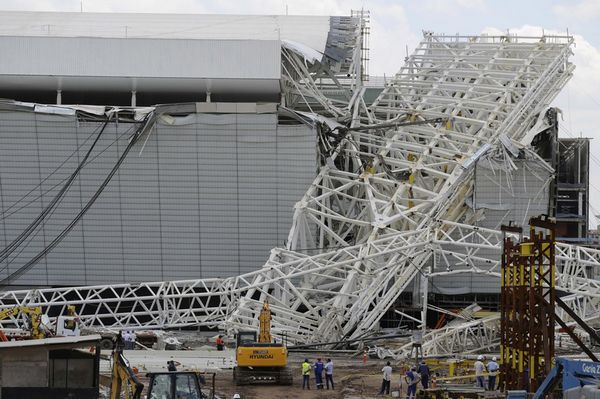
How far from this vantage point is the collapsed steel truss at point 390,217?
72.8 meters

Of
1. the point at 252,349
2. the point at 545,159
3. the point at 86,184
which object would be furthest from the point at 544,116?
the point at 252,349

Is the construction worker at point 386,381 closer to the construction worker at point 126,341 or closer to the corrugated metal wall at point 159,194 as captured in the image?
the construction worker at point 126,341

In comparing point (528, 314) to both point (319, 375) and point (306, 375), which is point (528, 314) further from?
point (306, 375)

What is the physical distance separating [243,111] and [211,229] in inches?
267

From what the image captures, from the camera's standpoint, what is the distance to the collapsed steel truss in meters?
72.8

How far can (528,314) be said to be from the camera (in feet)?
172

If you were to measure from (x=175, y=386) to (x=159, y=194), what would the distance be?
1705 inches

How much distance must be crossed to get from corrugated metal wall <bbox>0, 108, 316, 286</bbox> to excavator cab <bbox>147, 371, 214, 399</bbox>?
140 feet

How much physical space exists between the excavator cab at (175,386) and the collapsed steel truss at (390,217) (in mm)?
29516

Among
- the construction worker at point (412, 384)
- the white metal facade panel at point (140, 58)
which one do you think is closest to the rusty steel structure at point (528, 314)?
the construction worker at point (412, 384)

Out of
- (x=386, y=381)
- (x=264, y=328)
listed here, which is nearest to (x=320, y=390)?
(x=386, y=381)

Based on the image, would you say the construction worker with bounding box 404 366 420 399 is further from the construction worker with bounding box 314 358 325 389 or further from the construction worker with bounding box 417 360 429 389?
the construction worker with bounding box 314 358 325 389

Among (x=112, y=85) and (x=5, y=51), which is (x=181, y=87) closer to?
(x=112, y=85)

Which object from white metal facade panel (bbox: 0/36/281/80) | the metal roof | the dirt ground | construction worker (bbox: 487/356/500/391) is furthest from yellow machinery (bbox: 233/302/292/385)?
white metal facade panel (bbox: 0/36/281/80)
